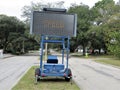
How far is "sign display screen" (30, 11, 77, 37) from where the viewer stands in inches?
628

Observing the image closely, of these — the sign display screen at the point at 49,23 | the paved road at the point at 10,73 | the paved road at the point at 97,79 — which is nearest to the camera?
the paved road at the point at 97,79

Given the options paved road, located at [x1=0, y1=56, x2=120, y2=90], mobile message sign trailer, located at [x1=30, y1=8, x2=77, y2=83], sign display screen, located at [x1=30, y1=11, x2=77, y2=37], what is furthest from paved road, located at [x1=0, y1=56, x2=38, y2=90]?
sign display screen, located at [x1=30, y1=11, x2=77, y2=37]

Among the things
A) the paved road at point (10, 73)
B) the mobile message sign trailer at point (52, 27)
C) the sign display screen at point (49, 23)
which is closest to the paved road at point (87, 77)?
the paved road at point (10, 73)

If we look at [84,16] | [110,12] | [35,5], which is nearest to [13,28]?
[35,5]

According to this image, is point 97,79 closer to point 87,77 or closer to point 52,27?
point 87,77

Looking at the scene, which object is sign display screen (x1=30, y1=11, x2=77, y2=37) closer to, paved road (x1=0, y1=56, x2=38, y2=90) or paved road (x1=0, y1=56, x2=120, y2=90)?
paved road (x1=0, y1=56, x2=120, y2=90)

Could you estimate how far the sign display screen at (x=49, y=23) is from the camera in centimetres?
1594

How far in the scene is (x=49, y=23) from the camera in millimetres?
15914

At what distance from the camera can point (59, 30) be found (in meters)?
16.1

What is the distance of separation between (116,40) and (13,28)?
4164 centimetres

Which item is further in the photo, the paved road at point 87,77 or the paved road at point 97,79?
the paved road at point 87,77

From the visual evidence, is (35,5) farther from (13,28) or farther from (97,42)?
(97,42)

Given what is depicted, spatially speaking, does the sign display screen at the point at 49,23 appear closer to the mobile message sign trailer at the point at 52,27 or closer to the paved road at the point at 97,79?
the mobile message sign trailer at the point at 52,27

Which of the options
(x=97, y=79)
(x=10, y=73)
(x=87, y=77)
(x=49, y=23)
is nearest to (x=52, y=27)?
(x=49, y=23)
